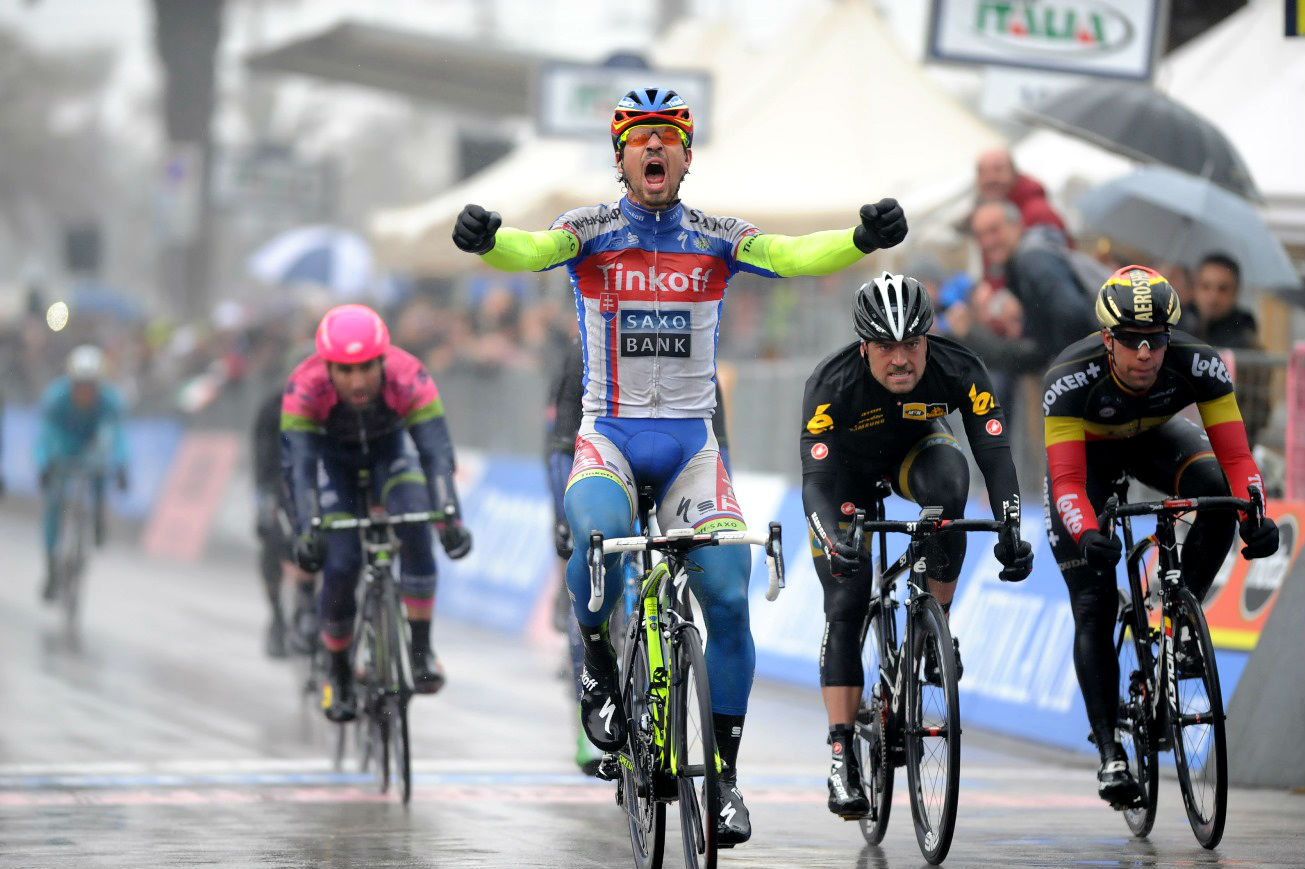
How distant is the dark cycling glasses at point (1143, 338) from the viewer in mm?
7934

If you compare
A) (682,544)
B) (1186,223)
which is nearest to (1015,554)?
(682,544)

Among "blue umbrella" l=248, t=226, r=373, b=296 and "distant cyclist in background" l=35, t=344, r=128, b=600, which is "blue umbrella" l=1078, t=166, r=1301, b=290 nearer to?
"distant cyclist in background" l=35, t=344, r=128, b=600

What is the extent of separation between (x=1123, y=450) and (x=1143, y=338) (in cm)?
66

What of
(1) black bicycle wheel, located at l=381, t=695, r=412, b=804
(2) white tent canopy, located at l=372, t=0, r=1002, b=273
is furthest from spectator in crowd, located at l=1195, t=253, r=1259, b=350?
(2) white tent canopy, located at l=372, t=0, r=1002, b=273

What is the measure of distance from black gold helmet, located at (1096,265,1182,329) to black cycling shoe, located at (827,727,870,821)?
5.78 feet

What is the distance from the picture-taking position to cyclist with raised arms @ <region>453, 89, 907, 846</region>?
7523 mm

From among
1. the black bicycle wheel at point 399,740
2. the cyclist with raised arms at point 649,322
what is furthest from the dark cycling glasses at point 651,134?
the black bicycle wheel at point 399,740

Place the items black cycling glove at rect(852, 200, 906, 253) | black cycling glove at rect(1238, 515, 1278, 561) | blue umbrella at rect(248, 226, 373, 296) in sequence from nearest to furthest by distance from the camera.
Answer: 1. black cycling glove at rect(852, 200, 906, 253)
2. black cycling glove at rect(1238, 515, 1278, 561)
3. blue umbrella at rect(248, 226, 373, 296)

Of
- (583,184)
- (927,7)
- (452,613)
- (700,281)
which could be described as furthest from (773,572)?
(583,184)

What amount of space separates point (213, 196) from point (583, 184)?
17.6 meters

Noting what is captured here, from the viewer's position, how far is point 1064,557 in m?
8.34

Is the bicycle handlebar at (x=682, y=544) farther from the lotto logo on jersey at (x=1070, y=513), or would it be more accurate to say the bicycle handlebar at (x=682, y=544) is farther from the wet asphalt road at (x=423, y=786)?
the lotto logo on jersey at (x=1070, y=513)

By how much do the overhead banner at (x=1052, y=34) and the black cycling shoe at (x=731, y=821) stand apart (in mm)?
8499

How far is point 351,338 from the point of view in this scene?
10164 mm
